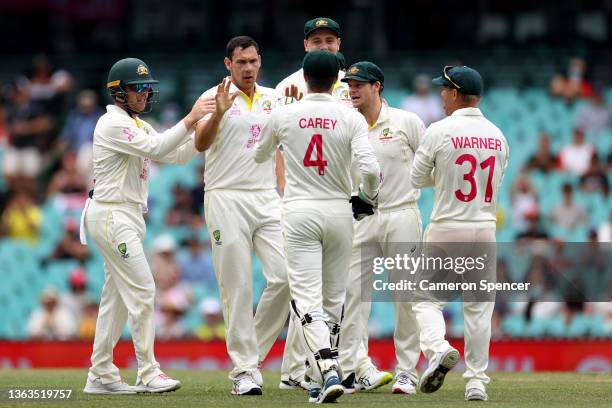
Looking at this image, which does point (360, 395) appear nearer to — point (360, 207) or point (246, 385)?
point (246, 385)

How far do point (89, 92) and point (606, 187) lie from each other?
766 centimetres

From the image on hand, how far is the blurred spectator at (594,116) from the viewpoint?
18.2 m

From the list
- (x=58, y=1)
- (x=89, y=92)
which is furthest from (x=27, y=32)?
(x=89, y=92)

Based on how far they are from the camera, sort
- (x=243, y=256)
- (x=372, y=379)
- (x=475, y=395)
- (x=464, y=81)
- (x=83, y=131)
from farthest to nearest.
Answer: (x=83, y=131) < (x=372, y=379) < (x=243, y=256) < (x=464, y=81) < (x=475, y=395)

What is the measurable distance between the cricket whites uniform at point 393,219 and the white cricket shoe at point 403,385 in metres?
0.11

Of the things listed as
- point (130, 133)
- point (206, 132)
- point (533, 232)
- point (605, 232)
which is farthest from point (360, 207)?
point (605, 232)

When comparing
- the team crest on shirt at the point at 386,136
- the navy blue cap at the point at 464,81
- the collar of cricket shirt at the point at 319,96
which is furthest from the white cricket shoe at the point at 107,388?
the navy blue cap at the point at 464,81

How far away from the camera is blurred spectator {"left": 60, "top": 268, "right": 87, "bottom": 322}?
54.5 feet

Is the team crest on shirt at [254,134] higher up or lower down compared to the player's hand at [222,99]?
lower down

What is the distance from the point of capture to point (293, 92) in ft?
32.3

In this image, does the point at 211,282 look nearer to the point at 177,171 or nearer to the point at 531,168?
→ the point at 177,171

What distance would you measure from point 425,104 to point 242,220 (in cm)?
885

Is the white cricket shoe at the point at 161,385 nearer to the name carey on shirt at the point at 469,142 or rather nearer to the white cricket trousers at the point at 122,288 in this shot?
the white cricket trousers at the point at 122,288

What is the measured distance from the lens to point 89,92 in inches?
780
